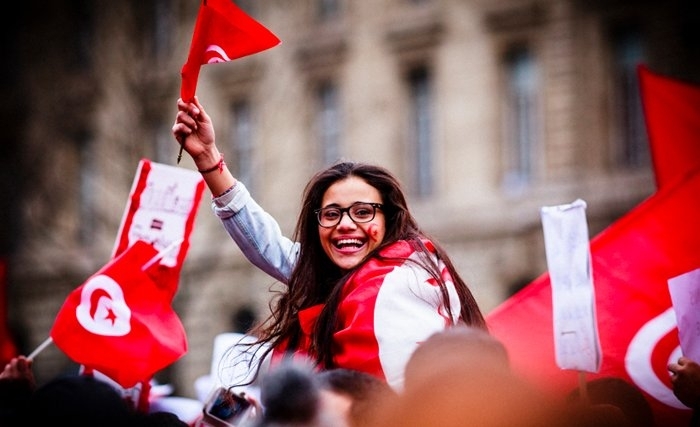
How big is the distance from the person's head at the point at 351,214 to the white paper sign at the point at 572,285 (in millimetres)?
531

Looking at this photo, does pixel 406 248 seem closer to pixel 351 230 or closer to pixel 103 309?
pixel 351 230

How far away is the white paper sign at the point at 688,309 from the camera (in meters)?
3.86

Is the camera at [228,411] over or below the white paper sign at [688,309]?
below

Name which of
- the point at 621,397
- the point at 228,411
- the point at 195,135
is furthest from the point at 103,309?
the point at 621,397

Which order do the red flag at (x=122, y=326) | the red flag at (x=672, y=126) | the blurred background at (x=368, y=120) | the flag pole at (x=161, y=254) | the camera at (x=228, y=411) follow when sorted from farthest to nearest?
the blurred background at (x=368, y=120), the red flag at (x=672, y=126), the flag pole at (x=161, y=254), the red flag at (x=122, y=326), the camera at (x=228, y=411)

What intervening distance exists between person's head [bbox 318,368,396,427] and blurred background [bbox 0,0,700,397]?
1269 centimetres

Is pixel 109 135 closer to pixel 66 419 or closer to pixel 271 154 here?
pixel 271 154

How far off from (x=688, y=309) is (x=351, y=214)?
3.86ft

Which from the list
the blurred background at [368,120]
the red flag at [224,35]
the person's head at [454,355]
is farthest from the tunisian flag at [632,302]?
the blurred background at [368,120]

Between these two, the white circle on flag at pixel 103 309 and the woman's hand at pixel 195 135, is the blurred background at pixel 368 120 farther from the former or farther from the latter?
the woman's hand at pixel 195 135

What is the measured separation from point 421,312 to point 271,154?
56.6ft

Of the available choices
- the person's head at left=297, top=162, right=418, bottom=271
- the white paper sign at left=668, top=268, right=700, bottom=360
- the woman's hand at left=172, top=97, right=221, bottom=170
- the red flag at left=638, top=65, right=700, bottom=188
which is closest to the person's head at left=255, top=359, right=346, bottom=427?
the person's head at left=297, top=162, right=418, bottom=271

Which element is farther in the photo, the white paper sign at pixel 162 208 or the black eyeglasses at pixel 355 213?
the white paper sign at pixel 162 208

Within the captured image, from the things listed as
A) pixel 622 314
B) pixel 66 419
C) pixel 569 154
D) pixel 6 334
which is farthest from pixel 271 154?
pixel 66 419
